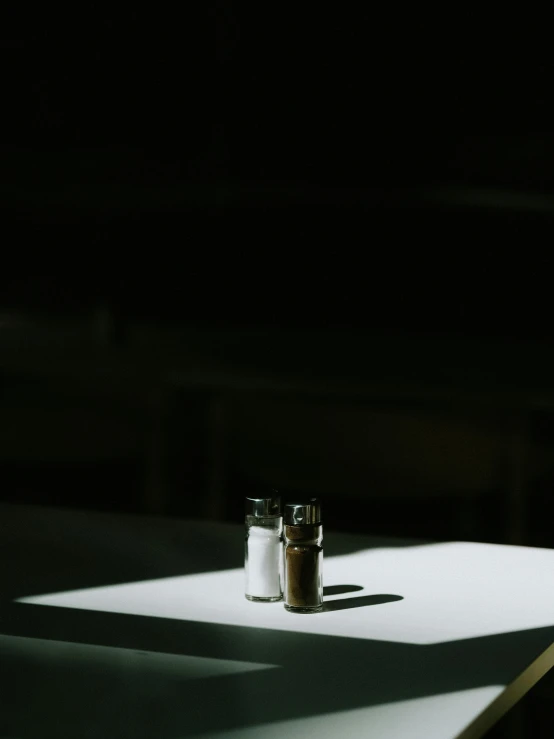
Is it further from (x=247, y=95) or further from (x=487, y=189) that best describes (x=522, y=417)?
(x=247, y=95)

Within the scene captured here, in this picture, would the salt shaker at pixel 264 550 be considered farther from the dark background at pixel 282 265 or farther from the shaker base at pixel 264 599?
A: the dark background at pixel 282 265

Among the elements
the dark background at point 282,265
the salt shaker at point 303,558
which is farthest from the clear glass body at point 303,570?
the dark background at point 282,265

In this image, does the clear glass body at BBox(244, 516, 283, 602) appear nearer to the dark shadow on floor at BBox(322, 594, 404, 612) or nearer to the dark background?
the dark shadow on floor at BBox(322, 594, 404, 612)

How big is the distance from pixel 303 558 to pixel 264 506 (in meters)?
0.11

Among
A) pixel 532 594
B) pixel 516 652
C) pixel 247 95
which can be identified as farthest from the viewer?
pixel 247 95

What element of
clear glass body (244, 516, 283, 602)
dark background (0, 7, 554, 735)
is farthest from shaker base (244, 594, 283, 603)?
dark background (0, 7, 554, 735)

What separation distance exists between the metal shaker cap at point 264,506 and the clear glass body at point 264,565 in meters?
0.02

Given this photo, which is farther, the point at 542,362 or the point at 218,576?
the point at 542,362

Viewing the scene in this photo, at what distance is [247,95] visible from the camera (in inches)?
111

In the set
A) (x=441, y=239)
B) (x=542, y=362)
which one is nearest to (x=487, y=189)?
(x=441, y=239)

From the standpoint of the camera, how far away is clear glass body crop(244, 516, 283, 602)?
50.3 inches

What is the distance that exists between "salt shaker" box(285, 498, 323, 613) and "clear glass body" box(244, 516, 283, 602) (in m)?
0.04

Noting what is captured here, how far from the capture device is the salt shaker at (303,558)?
1227mm

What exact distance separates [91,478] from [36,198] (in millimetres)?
797
